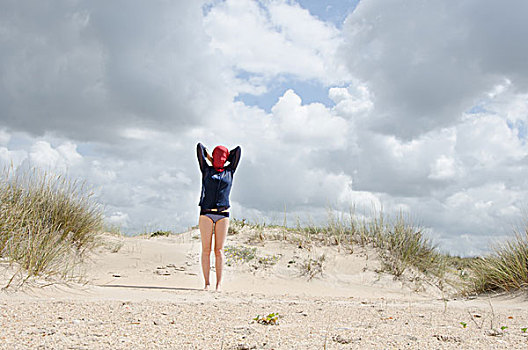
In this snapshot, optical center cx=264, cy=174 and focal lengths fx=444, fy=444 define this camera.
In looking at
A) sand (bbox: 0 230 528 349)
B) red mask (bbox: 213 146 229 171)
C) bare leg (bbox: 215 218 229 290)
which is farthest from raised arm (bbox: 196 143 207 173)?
sand (bbox: 0 230 528 349)

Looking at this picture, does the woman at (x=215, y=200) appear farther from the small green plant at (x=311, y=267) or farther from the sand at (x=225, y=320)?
the small green plant at (x=311, y=267)

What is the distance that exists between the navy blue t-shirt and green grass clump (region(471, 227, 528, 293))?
16.5ft

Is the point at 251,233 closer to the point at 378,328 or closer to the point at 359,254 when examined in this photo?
the point at 359,254

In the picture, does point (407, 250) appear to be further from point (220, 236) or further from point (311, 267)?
point (220, 236)

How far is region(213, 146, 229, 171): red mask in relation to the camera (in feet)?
25.2

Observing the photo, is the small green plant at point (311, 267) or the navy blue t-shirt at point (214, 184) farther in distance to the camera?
the small green plant at point (311, 267)

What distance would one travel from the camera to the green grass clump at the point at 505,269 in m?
7.88

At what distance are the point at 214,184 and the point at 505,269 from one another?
561 centimetres

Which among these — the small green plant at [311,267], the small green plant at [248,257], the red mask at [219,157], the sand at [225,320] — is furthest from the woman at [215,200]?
the small green plant at [311,267]

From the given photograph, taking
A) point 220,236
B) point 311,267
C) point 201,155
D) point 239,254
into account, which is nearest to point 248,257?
point 239,254

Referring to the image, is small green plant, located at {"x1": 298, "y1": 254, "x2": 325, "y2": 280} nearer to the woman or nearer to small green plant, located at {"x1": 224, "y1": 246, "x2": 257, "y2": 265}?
small green plant, located at {"x1": 224, "y1": 246, "x2": 257, "y2": 265}

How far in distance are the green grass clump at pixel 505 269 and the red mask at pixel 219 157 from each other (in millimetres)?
5292

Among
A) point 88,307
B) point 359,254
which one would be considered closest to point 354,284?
point 359,254

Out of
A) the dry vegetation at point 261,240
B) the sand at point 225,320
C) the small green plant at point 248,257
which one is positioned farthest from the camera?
the small green plant at point 248,257
